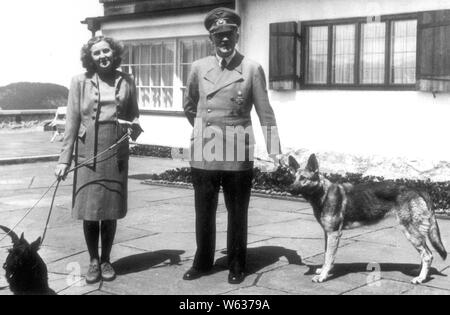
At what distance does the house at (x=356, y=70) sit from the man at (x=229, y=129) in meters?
6.31

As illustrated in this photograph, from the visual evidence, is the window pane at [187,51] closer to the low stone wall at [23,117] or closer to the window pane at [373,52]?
the window pane at [373,52]

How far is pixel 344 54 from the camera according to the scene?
1260 centimetres

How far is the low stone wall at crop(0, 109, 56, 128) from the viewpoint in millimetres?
25594

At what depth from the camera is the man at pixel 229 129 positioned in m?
5.67

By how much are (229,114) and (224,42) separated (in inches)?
23.5

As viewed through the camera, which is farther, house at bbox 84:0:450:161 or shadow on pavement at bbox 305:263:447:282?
house at bbox 84:0:450:161

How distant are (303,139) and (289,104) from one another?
76cm

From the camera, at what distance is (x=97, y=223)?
5.81 metres

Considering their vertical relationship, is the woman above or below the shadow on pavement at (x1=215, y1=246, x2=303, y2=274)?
→ above

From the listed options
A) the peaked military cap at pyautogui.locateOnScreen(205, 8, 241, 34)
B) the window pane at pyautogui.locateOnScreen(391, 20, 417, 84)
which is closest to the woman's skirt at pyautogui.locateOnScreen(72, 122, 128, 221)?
the peaked military cap at pyautogui.locateOnScreen(205, 8, 241, 34)

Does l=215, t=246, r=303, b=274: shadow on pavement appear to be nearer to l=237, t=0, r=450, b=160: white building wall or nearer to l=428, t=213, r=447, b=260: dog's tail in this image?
l=428, t=213, r=447, b=260: dog's tail
